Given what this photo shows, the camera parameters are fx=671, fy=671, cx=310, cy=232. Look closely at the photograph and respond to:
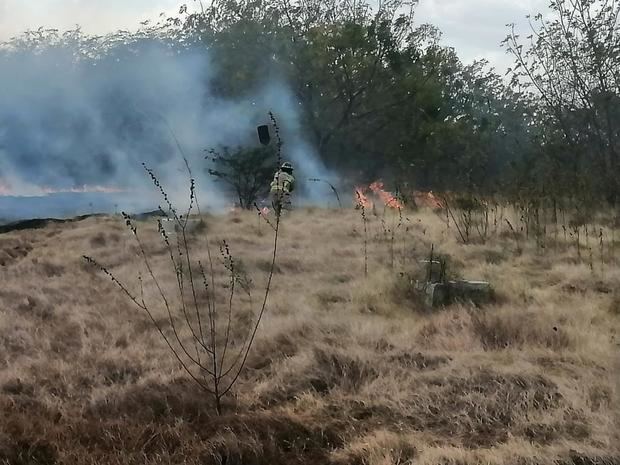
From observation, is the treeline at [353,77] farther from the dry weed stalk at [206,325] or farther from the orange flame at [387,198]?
the dry weed stalk at [206,325]

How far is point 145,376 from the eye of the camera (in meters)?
4.14

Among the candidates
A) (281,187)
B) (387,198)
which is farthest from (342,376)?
(387,198)

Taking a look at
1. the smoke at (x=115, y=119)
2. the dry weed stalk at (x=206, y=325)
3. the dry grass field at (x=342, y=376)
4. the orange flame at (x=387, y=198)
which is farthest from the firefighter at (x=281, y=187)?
the smoke at (x=115, y=119)

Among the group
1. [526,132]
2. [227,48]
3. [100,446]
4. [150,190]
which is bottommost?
[100,446]

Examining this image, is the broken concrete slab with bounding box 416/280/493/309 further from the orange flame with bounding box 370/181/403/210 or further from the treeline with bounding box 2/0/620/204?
the treeline with bounding box 2/0/620/204

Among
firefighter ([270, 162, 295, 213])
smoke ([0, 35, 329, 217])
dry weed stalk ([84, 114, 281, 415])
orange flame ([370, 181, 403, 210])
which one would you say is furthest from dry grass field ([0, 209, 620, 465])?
→ smoke ([0, 35, 329, 217])

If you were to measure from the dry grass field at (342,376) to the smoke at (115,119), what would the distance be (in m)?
8.52

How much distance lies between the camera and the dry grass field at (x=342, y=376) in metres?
3.07

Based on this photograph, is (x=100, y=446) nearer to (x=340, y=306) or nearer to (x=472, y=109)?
(x=340, y=306)

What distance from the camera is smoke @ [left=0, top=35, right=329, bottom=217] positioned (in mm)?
14883

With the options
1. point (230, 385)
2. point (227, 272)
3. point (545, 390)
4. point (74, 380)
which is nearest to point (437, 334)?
point (545, 390)

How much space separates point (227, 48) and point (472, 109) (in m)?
12.7

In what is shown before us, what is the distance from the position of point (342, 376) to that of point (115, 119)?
14.0 m

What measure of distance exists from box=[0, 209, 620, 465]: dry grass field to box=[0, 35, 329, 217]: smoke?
8.52 m
